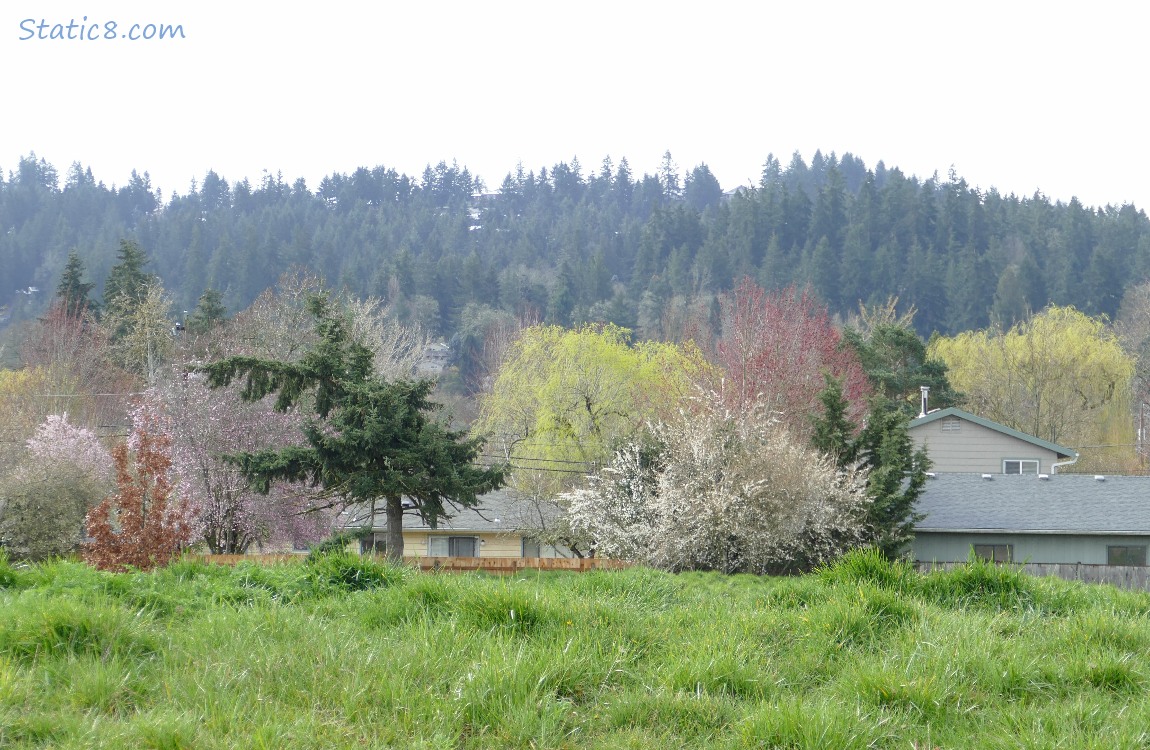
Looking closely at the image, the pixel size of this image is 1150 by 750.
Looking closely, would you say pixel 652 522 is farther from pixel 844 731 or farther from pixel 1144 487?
pixel 844 731

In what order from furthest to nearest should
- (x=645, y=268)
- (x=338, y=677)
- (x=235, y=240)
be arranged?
(x=235, y=240) < (x=645, y=268) < (x=338, y=677)

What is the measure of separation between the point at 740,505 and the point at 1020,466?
53.0ft

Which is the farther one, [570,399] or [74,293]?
[74,293]

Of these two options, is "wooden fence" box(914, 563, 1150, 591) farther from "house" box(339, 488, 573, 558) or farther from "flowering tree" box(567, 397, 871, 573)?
"house" box(339, 488, 573, 558)

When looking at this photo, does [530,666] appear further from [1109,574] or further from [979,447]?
[979,447]

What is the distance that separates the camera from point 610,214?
149875 mm

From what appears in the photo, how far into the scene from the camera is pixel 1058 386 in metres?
53.5

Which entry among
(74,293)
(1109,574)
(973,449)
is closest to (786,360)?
(973,449)

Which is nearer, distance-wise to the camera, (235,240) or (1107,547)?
(1107,547)

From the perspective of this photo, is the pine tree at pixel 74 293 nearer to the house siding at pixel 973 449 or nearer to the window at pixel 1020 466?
the house siding at pixel 973 449

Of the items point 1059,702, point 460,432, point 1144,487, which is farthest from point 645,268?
point 1059,702

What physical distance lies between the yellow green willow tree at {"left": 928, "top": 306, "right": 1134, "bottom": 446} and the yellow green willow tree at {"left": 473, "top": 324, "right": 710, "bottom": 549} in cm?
1815

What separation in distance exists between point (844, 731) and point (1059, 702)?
139cm

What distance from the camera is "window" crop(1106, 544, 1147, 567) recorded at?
28.4m
